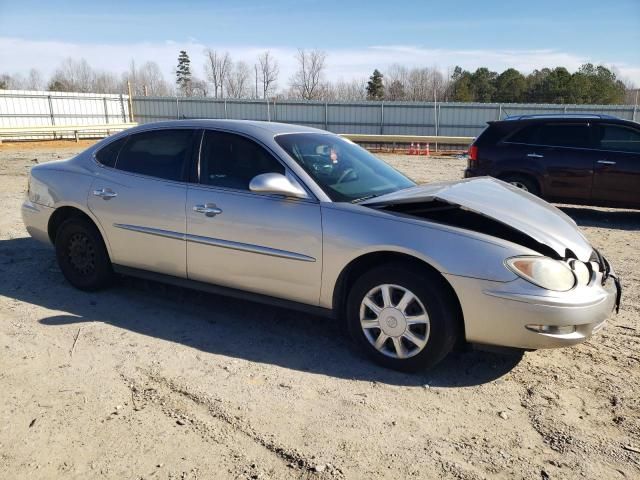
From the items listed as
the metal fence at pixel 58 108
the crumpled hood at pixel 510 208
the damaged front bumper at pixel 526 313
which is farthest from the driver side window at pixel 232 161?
the metal fence at pixel 58 108

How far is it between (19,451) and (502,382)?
2870 mm

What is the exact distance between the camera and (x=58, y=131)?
26.7m

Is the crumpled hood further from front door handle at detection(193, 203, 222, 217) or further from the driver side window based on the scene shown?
front door handle at detection(193, 203, 222, 217)

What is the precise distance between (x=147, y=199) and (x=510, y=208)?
9.52ft

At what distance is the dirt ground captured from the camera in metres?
2.67

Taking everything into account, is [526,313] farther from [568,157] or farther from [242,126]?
[568,157]

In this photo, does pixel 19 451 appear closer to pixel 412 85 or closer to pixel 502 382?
pixel 502 382

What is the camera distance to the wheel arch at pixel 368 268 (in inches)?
134

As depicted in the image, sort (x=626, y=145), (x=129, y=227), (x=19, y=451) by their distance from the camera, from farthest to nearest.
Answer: (x=626, y=145), (x=129, y=227), (x=19, y=451)

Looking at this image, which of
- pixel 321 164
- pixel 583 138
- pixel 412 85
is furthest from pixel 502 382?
pixel 412 85

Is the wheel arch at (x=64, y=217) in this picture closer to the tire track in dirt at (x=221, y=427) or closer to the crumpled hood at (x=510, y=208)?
the tire track in dirt at (x=221, y=427)

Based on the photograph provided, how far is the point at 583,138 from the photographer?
346 inches

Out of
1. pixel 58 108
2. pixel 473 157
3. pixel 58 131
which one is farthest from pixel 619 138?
pixel 58 108

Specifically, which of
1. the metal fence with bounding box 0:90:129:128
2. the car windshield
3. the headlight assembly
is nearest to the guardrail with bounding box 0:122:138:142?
the metal fence with bounding box 0:90:129:128
